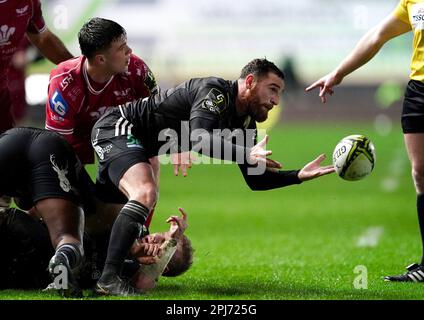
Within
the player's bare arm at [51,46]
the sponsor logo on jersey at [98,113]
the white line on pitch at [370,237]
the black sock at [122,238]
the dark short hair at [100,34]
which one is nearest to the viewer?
the black sock at [122,238]

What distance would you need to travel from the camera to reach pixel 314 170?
19.3ft

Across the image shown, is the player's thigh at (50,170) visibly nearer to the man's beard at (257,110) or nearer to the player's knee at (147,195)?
the player's knee at (147,195)

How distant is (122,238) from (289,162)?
476 inches

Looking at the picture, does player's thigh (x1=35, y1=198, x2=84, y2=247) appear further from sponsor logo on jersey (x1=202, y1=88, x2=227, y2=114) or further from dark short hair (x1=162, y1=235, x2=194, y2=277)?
sponsor logo on jersey (x1=202, y1=88, x2=227, y2=114)

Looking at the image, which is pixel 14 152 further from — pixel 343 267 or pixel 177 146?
pixel 343 267

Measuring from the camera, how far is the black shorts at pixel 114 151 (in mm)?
6434

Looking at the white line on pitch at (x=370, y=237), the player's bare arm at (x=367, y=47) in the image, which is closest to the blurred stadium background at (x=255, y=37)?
the white line on pitch at (x=370, y=237)

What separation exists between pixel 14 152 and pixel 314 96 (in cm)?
3016

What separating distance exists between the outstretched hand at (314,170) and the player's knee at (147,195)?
1061mm

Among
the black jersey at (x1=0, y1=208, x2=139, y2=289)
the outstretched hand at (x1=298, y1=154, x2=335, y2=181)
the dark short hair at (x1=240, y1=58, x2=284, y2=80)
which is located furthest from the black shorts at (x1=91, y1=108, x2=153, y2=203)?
the outstretched hand at (x1=298, y1=154, x2=335, y2=181)

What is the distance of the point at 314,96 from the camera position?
117ft

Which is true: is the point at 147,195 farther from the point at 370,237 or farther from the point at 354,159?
the point at 370,237

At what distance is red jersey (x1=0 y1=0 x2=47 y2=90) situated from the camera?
7.71 meters
